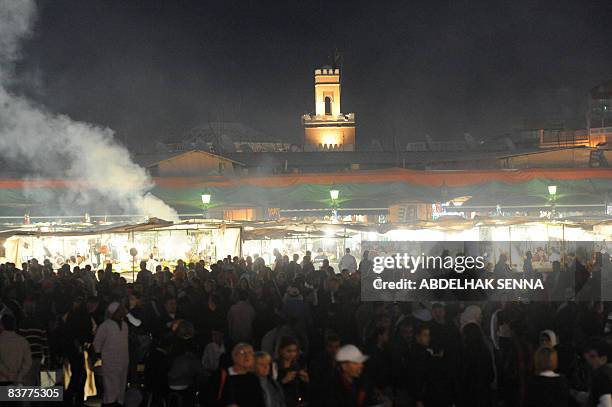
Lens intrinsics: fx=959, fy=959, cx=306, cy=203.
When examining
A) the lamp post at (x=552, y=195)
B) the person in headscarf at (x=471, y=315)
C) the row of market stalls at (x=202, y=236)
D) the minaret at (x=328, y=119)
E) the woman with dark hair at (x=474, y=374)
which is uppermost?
the minaret at (x=328, y=119)

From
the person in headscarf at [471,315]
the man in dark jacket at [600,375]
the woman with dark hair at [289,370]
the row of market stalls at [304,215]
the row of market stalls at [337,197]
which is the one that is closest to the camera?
the man in dark jacket at [600,375]

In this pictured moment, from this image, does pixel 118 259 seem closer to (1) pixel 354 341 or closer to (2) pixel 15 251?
(2) pixel 15 251

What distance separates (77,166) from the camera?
4028 centimetres

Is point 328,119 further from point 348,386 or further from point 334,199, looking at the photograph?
point 348,386

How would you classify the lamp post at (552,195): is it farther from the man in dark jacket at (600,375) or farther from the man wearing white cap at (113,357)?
the man in dark jacket at (600,375)

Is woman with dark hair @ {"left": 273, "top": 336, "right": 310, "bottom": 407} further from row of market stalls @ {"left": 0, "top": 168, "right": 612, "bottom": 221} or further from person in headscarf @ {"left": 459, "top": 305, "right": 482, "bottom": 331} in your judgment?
row of market stalls @ {"left": 0, "top": 168, "right": 612, "bottom": 221}

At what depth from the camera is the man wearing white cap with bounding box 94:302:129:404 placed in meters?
10.9

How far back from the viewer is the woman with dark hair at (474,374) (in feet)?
29.5

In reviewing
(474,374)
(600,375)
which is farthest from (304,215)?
(600,375)

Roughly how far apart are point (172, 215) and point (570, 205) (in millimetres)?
12749

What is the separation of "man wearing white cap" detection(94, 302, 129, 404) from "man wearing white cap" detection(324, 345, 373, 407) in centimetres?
425

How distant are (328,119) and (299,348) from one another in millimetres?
109741

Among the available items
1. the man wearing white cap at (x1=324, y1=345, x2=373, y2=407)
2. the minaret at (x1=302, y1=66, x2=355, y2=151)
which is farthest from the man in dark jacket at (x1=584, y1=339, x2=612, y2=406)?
the minaret at (x1=302, y1=66, x2=355, y2=151)

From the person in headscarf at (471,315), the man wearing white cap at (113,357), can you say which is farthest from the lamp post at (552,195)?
the man wearing white cap at (113,357)
